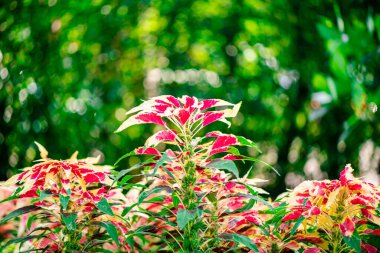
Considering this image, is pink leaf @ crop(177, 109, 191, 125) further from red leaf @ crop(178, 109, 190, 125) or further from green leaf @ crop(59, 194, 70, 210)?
green leaf @ crop(59, 194, 70, 210)

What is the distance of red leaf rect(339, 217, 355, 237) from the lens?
1.28m

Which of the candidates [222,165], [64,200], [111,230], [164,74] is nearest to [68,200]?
[64,200]

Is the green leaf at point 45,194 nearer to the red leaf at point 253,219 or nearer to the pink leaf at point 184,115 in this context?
the pink leaf at point 184,115

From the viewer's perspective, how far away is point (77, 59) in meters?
3.66

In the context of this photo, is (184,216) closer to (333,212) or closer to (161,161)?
(161,161)

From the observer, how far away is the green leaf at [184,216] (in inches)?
47.5

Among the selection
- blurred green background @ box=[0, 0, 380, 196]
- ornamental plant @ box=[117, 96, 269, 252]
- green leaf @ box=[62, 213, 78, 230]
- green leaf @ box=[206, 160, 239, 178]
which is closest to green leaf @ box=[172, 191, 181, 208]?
ornamental plant @ box=[117, 96, 269, 252]

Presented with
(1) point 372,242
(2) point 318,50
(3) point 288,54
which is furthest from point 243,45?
(1) point 372,242

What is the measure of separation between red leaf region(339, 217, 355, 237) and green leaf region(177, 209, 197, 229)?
13.8 inches

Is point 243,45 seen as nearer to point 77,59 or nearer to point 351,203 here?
point 77,59

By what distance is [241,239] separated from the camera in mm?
1292

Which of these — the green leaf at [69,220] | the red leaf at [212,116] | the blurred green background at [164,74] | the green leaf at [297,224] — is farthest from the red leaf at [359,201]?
the blurred green background at [164,74]

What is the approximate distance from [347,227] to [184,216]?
386 mm

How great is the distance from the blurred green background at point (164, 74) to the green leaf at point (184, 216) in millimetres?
2016
